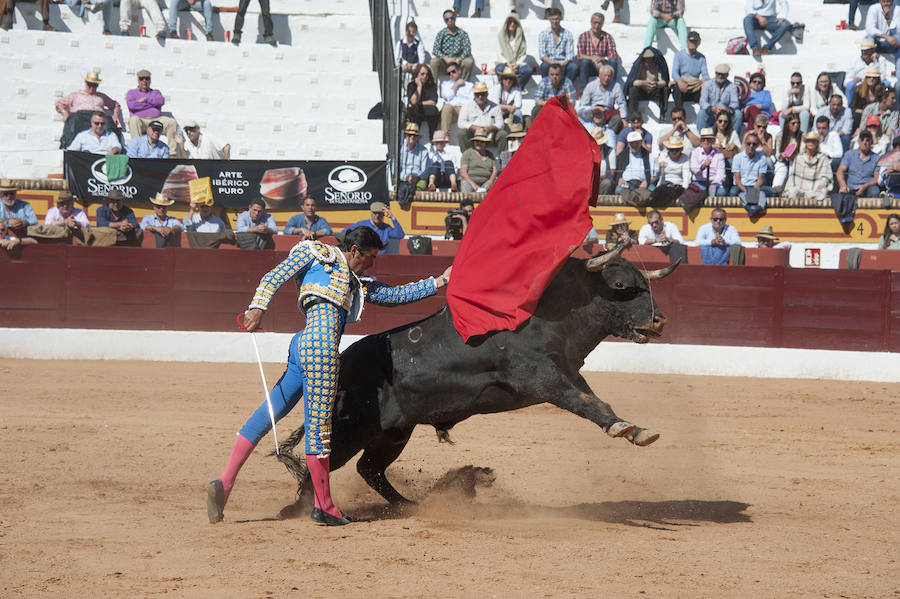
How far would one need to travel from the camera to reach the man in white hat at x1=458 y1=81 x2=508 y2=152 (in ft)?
40.5

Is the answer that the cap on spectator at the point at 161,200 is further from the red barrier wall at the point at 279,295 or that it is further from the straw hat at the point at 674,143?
the straw hat at the point at 674,143

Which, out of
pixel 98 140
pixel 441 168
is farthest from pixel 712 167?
pixel 98 140

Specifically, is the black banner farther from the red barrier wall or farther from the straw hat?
the straw hat

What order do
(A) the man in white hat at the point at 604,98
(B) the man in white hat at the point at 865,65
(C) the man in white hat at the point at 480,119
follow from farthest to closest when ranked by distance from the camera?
(B) the man in white hat at the point at 865,65 → (A) the man in white hat at the point at 604,98 → (C) the man in white hat at the point at 480,119

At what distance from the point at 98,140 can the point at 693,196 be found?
6.19m

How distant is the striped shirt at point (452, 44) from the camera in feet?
44.1

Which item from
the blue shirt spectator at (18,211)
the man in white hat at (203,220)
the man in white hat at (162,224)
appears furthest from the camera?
the man in white hat at (203,220)

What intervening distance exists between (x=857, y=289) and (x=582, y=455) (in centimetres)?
510

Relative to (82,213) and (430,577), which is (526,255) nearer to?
(430,577)

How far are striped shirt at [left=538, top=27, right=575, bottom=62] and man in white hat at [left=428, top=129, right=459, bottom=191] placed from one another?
191 cm

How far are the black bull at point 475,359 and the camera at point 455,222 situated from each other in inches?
237

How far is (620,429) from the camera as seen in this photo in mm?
4227

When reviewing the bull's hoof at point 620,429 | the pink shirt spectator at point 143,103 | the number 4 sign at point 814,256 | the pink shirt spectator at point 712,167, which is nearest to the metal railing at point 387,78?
the pink shirt spectator at point 143,103

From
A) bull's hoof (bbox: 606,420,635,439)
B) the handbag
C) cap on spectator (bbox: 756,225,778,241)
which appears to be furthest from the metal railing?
bull's hoof (bbox: 606,420,635,439)
